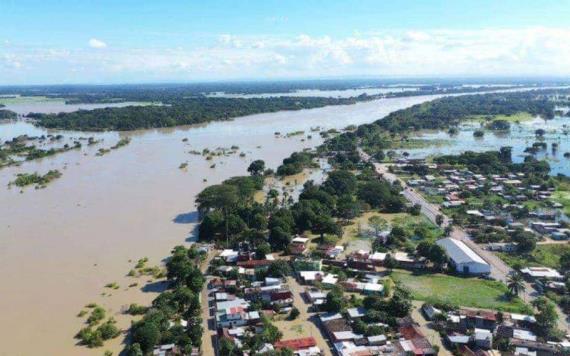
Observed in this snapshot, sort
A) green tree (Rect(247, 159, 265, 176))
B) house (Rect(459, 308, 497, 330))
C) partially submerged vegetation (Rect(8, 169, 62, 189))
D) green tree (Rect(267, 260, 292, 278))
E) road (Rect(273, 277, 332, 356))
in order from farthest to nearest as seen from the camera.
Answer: green tree (Rect(247, 159, 265, 176))
partially submerged vegetation (Rect(8, 169, 62, 189))
green tree (Rect(267, 260, 292, 278))
house (Rect(459, 308, 497, 330))
road (Rect(273, 277, 332, 356))

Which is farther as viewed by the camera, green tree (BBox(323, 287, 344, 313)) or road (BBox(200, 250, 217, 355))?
green tree (BBox(323, 287, 344, 313))

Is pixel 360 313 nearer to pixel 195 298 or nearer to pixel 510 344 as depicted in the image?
pixel 510 344

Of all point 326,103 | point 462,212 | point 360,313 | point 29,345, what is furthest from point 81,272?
point 326,103

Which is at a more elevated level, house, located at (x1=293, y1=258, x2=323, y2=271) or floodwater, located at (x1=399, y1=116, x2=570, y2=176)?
floodwater, located at (x1=399, y1=116, x2=570, y2=176)

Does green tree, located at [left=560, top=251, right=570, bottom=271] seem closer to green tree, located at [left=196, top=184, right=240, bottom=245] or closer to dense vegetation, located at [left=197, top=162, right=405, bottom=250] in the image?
dense vegetation, located at [left=197, top=162, right=405, bottom=250]

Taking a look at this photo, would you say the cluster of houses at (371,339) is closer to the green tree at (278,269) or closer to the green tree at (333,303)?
the green tree at (333,303)

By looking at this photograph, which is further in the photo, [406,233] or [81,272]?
[406,233]

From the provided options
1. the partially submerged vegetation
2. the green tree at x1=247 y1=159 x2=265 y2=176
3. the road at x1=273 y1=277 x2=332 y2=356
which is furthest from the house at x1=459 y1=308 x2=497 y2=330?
the partially submerged vegetation
